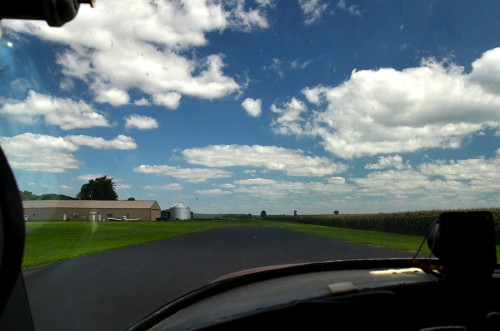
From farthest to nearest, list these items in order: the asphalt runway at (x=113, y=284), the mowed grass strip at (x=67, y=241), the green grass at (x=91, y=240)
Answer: the green grass at (x=91, y=240)
the mowed grass strip at (x=67, y=241)
the asphalt runway at (x=113, y=284)

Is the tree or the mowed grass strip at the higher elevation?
the tree

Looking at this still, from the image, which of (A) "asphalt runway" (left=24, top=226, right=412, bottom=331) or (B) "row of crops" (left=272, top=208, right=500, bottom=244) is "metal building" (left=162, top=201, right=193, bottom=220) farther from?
(A) "asphalt runway" (left=24, top=226, right=412, bottom=331)

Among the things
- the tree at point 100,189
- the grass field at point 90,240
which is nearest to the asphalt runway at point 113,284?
the grass field at point 90,240

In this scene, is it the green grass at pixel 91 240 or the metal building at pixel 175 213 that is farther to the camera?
the metal building at pixel 175 213

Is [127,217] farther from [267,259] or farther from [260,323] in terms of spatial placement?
[260,323]

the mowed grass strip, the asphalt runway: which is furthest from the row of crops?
the mowed grass strip

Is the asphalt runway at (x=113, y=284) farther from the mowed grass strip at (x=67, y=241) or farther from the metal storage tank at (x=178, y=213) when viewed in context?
the metal storage tank at (x=178, y=213)

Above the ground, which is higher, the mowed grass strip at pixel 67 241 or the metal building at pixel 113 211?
the metal building at pixel 113 211

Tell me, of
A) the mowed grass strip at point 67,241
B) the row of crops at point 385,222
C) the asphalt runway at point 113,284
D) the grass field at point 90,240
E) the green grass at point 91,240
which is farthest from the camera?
the row of crops at point 385,222

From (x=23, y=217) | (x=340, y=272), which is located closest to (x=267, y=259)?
(x=340, y=272)

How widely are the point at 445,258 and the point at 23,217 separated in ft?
5.25

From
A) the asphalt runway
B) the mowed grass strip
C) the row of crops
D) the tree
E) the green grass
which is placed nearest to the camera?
the asphalt runway

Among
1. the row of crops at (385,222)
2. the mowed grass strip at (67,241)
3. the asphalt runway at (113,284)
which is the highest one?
the row of crops at (385,222)

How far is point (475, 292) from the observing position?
195cm
